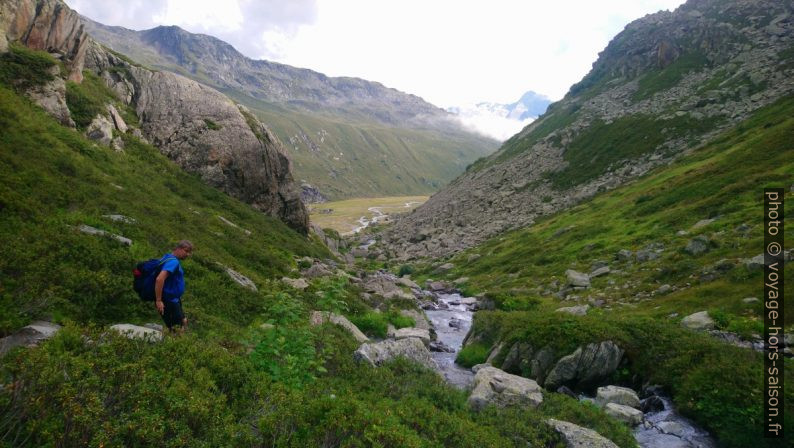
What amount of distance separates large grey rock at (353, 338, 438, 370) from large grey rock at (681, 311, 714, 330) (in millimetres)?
11965

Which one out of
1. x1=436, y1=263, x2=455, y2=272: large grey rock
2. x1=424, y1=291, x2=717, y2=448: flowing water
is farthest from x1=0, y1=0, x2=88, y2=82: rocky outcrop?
x1=436, y1=263, x2=455, y2=272: large grey rock

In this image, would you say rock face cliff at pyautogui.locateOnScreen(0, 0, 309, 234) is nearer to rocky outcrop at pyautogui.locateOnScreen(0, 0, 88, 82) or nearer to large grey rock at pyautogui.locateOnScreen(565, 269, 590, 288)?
rocky outcrop at pyautogui.locateOnScreen(0, 0, 88, 82)

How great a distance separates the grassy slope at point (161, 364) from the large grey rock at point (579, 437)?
0.29 m

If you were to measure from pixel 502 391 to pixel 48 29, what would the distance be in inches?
1555

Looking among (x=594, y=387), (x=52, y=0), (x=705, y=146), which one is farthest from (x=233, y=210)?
(x=705, y=146)

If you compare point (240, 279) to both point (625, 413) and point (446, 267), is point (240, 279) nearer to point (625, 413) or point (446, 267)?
point (625, 413)

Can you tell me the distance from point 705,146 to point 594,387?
58.6 m

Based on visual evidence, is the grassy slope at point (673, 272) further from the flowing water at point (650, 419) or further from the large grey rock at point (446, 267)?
the large grey rock at point (446, 267)

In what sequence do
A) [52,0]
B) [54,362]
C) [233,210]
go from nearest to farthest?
[54,362], [52,0], [233,210]

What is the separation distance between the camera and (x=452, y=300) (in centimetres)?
3969

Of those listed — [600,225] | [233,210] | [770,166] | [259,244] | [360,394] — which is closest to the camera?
[360,394]

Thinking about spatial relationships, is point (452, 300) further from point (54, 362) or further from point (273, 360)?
point (54, 362)

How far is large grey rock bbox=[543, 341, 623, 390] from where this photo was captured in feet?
51.1

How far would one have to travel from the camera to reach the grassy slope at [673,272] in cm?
1298
